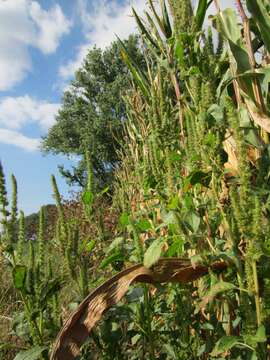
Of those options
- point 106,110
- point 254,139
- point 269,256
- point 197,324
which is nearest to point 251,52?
point 254,139

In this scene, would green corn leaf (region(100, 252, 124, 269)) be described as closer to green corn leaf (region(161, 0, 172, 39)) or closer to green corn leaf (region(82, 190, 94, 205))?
green corn leaf (region(82, 190, 94, 205))

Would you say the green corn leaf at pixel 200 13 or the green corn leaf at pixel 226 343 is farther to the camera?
the green corn leaf at pixel 200 13

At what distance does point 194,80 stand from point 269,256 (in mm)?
577

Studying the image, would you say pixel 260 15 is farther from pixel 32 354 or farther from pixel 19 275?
pixel 32 354

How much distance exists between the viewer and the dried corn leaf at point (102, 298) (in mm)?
1077

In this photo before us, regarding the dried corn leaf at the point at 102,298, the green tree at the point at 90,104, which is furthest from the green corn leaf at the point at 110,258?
the green tree at the point at 90,104

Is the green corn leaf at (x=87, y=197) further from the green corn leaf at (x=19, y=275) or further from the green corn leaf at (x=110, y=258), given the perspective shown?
the green corn leaf at (x=19, y=275)

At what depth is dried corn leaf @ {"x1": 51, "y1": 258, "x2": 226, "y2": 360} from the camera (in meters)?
1.08

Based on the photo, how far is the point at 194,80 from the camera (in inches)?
52.3

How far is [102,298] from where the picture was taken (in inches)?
43.5

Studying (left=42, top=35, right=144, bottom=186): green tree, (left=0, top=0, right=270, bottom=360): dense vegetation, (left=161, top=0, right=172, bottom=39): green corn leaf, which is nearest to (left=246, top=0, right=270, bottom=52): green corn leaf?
(left=0, top=0, right=270, bottom=360): dense vegetation

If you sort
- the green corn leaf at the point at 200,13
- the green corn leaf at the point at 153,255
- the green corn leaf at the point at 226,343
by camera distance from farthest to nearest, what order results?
the green corn leaf at the point at 200,13, the green corn leaf at the point at 153,255, the green corn leaf at the point at 226,343

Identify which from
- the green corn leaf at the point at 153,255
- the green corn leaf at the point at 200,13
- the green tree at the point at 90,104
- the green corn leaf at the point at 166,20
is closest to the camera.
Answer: the green corn leaf at the point at 153,255

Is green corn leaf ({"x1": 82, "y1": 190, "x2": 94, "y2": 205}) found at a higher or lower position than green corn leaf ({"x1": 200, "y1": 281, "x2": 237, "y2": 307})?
higher
